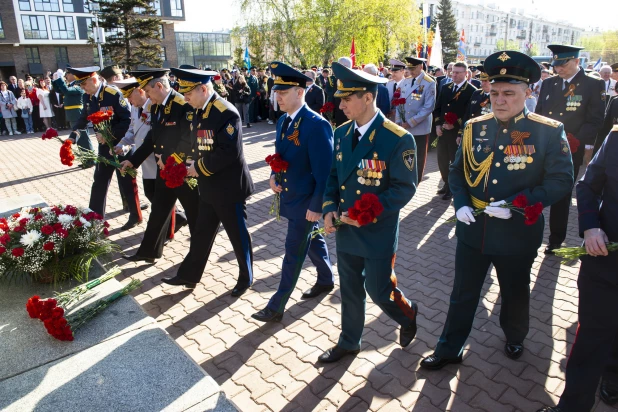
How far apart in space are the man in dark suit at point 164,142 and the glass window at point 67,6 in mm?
54658

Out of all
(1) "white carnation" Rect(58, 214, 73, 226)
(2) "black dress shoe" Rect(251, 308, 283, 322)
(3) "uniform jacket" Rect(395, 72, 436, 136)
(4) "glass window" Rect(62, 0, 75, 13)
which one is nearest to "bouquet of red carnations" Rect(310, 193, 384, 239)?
(2) "black dress shoe" Rect(251, 308, 283, 322)

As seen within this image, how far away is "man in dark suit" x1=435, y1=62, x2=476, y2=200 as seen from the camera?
7.34 m

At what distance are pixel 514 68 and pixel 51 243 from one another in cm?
399

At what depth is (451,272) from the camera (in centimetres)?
503

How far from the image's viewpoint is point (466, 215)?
2.96m

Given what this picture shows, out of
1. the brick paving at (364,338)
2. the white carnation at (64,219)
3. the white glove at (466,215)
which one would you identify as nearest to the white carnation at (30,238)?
the white carnation at (64,219)

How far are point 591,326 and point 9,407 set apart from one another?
3508mm

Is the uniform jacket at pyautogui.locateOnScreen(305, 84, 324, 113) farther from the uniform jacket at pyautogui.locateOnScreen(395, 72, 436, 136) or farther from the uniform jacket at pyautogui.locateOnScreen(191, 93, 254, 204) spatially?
the uniform jacket at pyautogui.locateOnScreen(191, 93, 254, 204)

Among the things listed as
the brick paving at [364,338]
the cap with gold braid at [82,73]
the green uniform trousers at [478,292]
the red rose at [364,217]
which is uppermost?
the cap with gold braid at [82,73]

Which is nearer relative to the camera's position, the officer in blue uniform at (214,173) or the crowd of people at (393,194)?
the crowd of people at (393,194)

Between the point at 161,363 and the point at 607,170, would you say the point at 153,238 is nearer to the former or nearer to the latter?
the point at 161,363

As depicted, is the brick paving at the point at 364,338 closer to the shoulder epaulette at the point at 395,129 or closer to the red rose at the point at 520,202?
the red rose at the point at 520,202

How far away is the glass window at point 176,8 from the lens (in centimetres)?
5634

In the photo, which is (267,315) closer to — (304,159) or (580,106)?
(304,159)
